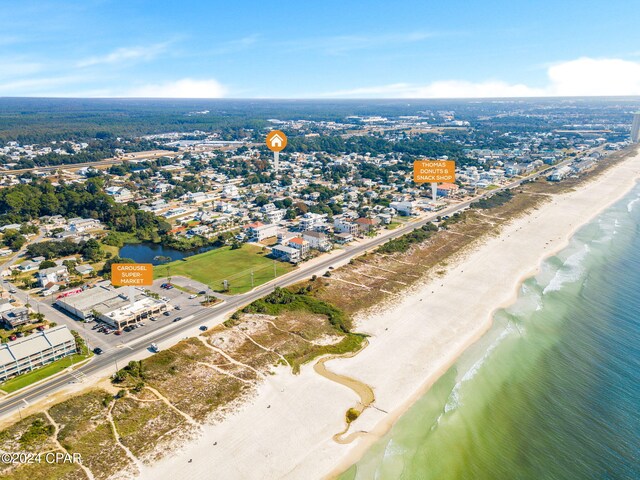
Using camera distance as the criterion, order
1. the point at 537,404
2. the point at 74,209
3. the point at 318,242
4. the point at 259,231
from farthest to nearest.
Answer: the point at 74,209 < the point at 259,231 < the point at 318,242 < the point at 537,404

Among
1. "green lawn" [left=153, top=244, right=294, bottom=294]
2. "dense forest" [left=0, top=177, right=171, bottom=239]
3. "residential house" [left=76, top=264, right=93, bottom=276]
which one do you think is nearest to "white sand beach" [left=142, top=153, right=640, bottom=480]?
"green lawn" [left=153, top=244, right=294, bottom=294]

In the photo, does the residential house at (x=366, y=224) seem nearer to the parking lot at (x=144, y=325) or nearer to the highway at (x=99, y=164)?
the parking lot at (x=144, y=325)

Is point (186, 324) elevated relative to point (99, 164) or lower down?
lower down

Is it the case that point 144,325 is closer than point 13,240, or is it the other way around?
point 144,325

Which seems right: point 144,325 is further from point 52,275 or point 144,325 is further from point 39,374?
point 52,275

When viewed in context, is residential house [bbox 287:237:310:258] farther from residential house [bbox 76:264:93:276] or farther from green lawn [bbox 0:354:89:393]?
green lawn [bbox 0:354:89:393]

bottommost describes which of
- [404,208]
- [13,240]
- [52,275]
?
[404,208]

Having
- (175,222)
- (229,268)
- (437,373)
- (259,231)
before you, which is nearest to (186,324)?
(229,268)
